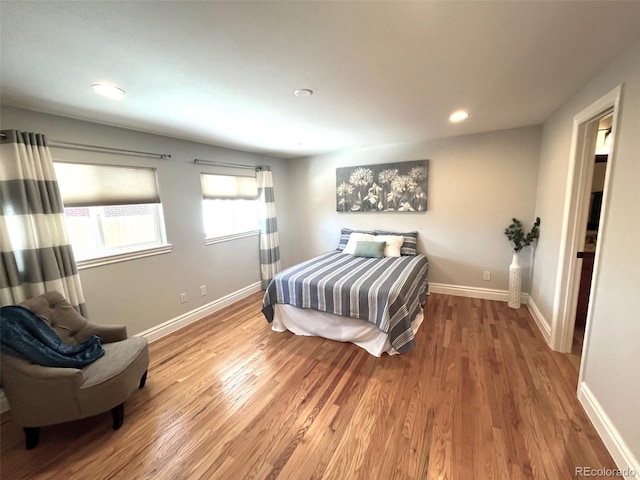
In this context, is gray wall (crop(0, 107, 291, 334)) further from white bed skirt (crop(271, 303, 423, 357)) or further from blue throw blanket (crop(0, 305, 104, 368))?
Result: white bed skirt (crop(271, 303, 423, 357))

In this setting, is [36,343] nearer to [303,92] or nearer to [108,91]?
[108,91]

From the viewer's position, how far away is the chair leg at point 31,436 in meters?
1.57

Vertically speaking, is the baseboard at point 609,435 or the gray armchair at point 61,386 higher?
the gray armchair at point 61,386

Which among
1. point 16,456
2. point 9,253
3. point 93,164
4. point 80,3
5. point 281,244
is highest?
point 80,3

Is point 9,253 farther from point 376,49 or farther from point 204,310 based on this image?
point 376,49

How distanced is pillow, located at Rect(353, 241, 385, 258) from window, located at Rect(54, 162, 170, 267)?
2.45m

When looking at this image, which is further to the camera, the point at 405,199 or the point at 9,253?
the point at 405,199

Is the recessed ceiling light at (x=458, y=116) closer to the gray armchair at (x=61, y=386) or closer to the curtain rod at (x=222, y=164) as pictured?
the curtain rod at (x=222, y=164)

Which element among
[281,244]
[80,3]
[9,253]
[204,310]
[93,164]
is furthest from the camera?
[281,244]

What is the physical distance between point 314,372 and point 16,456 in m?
1.88

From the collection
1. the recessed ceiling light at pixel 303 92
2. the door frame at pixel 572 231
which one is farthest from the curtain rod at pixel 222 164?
the door frame at pixel 572 231

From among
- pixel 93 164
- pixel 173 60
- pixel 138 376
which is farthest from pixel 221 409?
pixel 93 164

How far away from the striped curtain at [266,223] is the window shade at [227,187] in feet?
0.46

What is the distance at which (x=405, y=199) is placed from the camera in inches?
152
